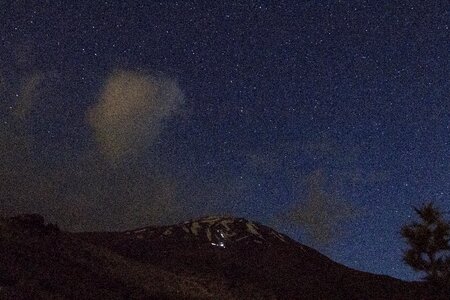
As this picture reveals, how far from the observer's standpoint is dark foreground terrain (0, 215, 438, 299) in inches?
1544

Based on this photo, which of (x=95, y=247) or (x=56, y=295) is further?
(x=95, y=247)

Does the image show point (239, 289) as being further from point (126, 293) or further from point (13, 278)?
point (13, 278)

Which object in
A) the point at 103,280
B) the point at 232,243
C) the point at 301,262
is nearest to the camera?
the point at 103,280

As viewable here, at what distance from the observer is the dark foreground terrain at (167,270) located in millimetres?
39219

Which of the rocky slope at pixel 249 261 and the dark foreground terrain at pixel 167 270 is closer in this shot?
the dark foreground terrain at pixel 167 270

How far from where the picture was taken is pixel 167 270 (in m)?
60.3

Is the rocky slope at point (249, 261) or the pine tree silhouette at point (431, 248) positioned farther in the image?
the rocky slope at point (249, 261)

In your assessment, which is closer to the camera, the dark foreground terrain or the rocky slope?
the dark foreground terrain

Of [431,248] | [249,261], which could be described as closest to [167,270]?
[431,248]

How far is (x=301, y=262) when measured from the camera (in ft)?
374

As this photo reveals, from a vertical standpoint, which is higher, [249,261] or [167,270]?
[249,261]

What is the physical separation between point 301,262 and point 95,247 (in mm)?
66720

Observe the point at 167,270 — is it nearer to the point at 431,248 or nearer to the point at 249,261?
the point at 431,248

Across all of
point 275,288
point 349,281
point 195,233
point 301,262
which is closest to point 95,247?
point 275,288
